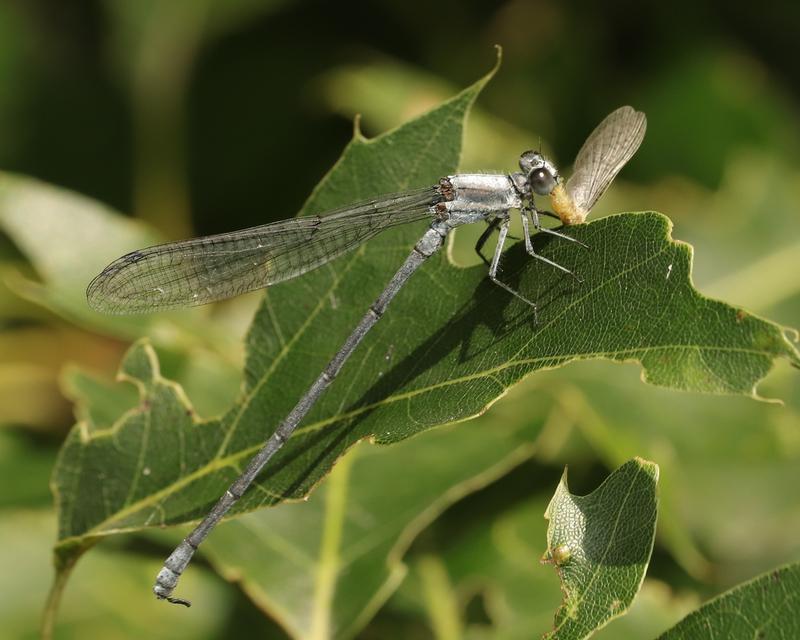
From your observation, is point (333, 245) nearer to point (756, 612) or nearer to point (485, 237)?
point (485, 237)

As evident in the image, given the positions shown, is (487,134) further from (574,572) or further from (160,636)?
(574,572)

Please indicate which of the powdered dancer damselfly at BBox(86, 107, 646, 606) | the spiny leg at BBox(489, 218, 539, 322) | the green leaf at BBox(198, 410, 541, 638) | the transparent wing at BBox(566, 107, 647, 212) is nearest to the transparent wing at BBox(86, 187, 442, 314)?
the powdered dancer damselfly at BBox(86, 107, 646, 606)

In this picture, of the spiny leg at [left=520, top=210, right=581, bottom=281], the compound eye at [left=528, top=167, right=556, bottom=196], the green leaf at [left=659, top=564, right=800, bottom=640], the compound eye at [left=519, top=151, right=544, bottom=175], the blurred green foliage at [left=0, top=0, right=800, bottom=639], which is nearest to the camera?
the green leaf at [left=659, top=564, right=800, bottom=640]

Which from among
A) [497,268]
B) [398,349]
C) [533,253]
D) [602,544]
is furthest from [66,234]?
[602,544]

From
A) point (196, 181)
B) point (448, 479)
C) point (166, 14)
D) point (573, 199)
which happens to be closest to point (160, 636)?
point (448, 479)

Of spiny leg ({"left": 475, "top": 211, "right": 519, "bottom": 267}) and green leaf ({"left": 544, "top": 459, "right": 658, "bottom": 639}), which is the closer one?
green leaf ({"left": 544, "top": 459, "right": 658, "bottom": 639})

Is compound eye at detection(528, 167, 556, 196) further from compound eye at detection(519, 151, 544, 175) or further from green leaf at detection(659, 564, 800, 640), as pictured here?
green leaf at detection(659, 564, 800, 640)
